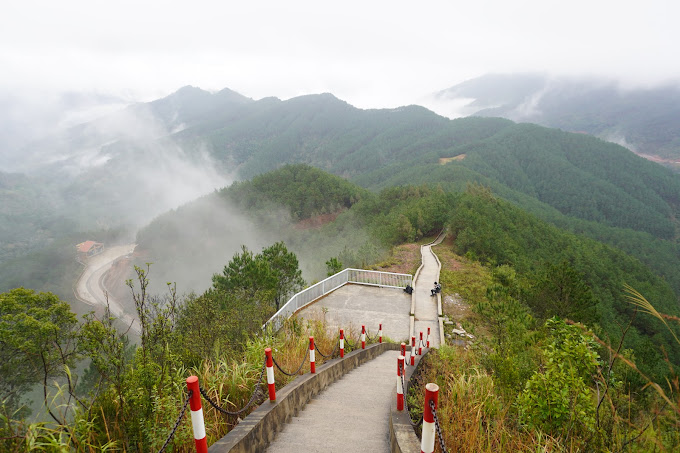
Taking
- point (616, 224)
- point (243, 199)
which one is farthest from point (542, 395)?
point (616, 224)

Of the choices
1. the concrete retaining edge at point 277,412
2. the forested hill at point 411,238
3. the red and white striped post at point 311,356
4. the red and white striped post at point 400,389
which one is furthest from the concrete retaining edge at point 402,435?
the forested hill at point 411,238

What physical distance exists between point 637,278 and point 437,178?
206 feet

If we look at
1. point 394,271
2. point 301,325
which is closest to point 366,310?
point 301,325

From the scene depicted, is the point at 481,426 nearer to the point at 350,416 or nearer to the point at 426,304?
the point at 350,416

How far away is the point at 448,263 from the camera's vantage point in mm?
26109

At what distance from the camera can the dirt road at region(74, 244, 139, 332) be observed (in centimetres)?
6250

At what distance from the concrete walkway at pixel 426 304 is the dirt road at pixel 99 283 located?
49130mm

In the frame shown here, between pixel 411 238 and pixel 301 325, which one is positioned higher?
pixel 301 325

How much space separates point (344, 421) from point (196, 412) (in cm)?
259

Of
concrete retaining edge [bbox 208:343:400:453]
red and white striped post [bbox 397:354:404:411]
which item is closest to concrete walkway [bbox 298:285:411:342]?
concrete retaining edge [bbox 208:343:400:453]

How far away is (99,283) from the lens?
7988 cm

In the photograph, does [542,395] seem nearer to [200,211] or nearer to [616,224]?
[200,211]

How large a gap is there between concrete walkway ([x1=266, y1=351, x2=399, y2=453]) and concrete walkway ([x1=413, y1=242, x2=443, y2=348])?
7.31 meters

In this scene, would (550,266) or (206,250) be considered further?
(206,250)
